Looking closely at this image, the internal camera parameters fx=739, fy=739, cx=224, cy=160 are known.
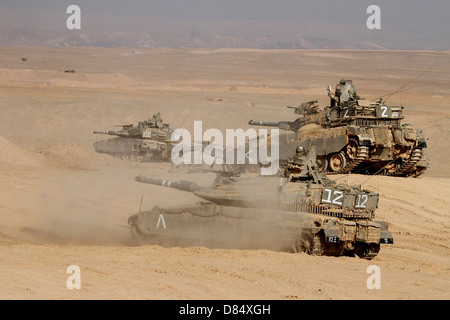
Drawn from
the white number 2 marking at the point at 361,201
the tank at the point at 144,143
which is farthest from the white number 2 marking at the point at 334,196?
the tank at the point at 144,143

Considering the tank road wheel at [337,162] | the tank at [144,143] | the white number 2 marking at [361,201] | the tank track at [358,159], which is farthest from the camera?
the tank at [144,143]

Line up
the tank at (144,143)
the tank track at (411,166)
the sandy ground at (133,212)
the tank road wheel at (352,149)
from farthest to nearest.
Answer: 1. the tank at (144,143)
2. the tank track at (411,166)
3. the tank road wheel at (352,149)
4. the sandy ground at (133,212)

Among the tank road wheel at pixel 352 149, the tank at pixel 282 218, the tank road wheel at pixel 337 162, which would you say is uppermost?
the tank road wheel at pixel 352 149

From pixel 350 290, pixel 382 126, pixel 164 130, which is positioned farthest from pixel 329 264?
pixel 164 130

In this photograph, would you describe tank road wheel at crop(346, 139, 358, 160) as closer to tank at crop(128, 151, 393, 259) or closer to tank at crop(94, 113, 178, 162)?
tank at crop(128, 151, 393, 259)

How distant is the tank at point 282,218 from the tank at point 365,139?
8.32 m

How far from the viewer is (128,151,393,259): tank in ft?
46.0

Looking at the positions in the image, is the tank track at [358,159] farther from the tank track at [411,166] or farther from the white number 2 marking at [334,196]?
the white number 2 marking at [334,196]

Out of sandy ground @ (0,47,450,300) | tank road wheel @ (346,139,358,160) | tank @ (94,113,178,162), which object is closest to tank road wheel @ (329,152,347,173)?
tank road wheel @ (346,139,358,160)

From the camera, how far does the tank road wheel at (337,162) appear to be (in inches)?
941

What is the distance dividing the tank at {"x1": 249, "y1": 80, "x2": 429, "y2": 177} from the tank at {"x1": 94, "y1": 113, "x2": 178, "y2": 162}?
8.37m

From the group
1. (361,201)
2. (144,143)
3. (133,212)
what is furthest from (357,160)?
(144,143)
